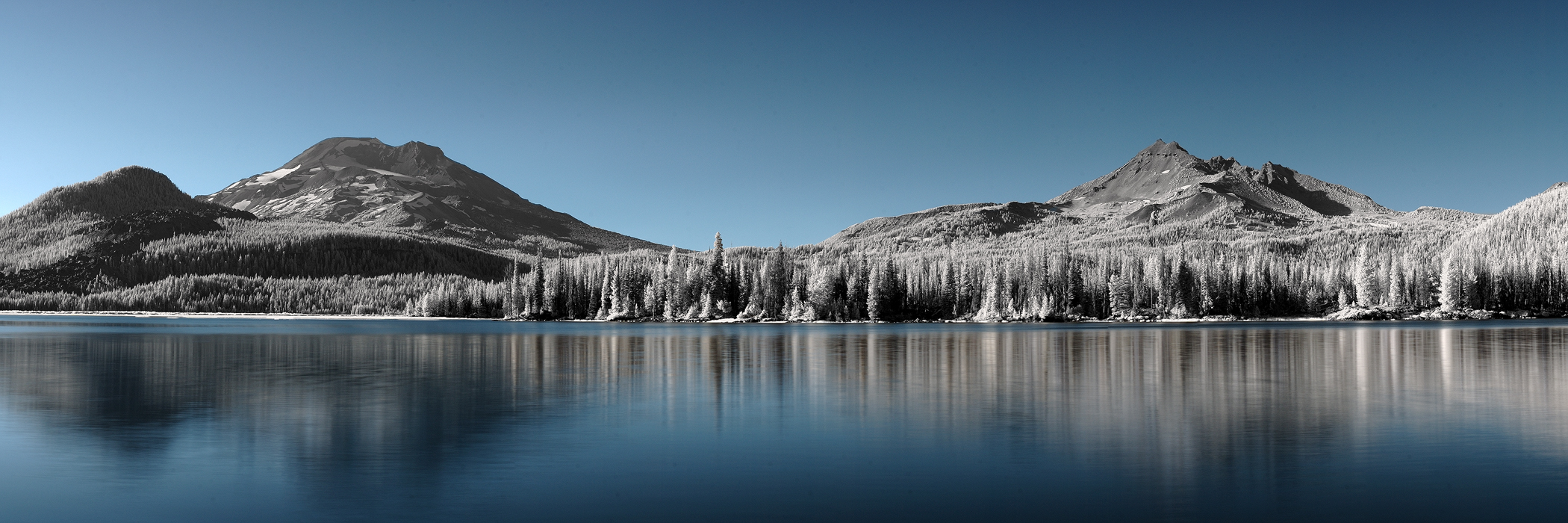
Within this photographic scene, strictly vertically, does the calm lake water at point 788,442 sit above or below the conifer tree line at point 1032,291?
below

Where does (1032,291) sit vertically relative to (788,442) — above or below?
above

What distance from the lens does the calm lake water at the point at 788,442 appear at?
18.7m

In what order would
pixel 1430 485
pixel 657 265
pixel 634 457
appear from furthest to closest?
pixel 657 265, pixel 634 457, pixel 1430 485

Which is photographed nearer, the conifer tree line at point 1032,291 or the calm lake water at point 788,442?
the calm lake water at point 788,442

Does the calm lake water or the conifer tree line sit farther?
the conifer tree line

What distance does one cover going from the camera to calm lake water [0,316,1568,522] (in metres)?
18.7

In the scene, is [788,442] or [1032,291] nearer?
[788,442]

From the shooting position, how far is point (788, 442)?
88.1 ft

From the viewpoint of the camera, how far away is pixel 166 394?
39094mm

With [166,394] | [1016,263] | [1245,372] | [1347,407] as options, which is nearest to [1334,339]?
[1245,372]

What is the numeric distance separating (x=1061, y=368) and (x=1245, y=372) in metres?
9.27

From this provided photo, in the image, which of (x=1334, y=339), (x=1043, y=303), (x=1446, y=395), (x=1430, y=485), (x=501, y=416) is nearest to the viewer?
(x=1430, y=485)

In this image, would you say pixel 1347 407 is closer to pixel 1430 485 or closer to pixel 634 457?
pixel 1430 485

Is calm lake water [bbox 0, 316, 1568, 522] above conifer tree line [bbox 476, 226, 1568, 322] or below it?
below
